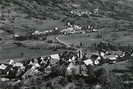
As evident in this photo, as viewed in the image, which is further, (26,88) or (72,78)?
(72,78)

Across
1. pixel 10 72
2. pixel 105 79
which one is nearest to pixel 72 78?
pixel 105 79

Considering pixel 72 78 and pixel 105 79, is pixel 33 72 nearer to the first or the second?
pixel 72 78

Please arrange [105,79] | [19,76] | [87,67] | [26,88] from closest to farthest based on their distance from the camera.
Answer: [26,88], [105,79], [19,76], [87,67]

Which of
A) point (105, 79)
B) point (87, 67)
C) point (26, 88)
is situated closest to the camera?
point (26, 88)

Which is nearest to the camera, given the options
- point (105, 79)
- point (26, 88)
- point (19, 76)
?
point (26, 88)

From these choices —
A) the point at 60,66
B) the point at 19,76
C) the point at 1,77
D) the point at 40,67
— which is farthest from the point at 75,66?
the point at 1,77

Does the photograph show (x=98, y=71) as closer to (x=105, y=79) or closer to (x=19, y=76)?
(x=105, y=79)

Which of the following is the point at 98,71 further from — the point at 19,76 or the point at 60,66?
the point at 19,76

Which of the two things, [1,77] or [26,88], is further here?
[1,77]
